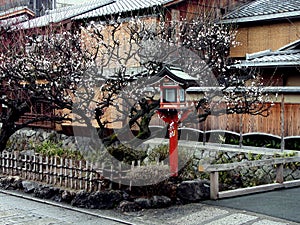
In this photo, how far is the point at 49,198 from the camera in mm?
10820

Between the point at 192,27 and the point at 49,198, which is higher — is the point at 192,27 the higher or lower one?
the higher one

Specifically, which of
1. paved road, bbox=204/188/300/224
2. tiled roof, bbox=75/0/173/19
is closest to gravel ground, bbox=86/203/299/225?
paved road, bbox=204/188/300/224

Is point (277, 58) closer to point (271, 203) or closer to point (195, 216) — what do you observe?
point (271, 203)

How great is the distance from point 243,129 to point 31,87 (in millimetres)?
6659

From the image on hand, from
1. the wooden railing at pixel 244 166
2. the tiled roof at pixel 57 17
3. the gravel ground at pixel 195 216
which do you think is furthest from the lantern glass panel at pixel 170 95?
the tiled roof at pixel 57 17

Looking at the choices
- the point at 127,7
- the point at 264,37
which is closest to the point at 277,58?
the point at 264,37

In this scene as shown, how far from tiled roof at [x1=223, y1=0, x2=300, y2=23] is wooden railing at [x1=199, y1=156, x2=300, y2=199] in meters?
7.79

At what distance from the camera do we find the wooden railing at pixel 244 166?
10.1 meters

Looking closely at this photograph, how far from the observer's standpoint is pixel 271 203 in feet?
32.6

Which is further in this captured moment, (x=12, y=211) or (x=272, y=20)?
(x=272, y=20)

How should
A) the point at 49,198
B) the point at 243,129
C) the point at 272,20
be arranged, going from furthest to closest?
the point at 272,20 < the point at 243,129 < the point at 49,198

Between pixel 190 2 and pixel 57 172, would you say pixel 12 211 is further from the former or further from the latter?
pixel 190 2

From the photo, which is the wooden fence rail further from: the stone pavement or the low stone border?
the stone pavement

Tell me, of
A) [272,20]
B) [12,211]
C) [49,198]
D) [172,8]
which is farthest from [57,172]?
[272,20]
